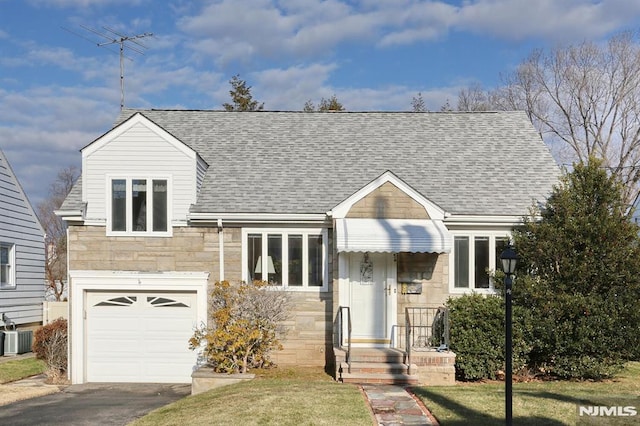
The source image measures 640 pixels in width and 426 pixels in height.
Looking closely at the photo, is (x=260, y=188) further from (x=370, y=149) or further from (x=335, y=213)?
(x=370, y=149)

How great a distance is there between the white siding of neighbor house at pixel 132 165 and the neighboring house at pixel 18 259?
801 centimetres

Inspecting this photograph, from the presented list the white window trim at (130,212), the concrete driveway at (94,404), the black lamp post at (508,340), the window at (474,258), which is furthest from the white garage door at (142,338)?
the black lamp post at (508,340)

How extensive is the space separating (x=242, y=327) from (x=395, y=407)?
4829 mm

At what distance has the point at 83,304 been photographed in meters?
16.2

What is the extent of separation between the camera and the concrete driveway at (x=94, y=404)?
12008 mm

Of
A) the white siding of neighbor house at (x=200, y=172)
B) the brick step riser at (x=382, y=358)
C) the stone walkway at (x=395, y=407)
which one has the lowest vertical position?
the stone walkway at (x=395, y=407)

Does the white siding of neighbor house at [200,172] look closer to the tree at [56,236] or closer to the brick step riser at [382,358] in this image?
the brick step riser at [382,358]

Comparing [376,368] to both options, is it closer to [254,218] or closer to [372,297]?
[372,297]

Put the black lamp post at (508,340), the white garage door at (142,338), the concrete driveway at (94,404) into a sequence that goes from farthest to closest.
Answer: the white garage door at (142,338), the concrete driveway at (94,404), the black lamp post at (508,340)

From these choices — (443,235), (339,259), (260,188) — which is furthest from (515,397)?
(260,188)

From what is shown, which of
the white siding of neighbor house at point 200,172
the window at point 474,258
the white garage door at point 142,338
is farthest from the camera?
the white siding of neighbor house at point 200,172

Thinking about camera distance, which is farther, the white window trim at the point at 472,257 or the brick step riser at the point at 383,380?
the white window trim at the point at 472,257

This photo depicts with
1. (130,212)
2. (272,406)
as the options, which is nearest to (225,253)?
(130,212)

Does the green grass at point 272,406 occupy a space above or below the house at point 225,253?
below
